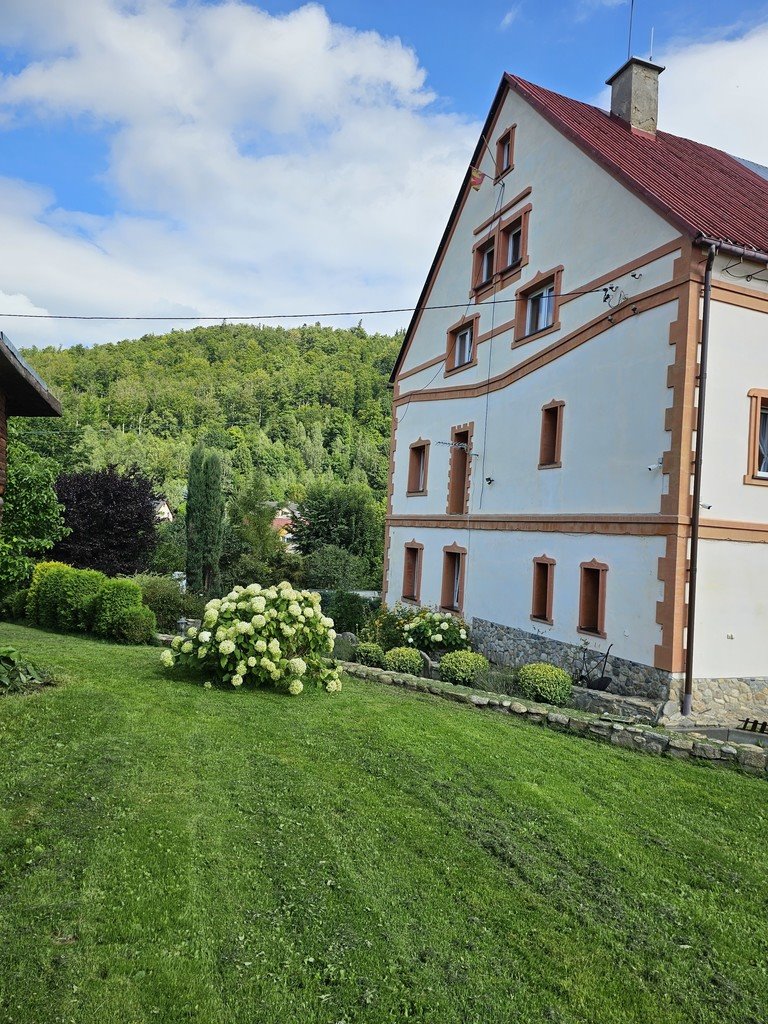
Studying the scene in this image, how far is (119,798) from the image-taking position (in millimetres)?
4906

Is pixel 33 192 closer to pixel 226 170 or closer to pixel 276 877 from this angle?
pixel 226 170

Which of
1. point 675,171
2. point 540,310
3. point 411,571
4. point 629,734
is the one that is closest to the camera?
point 629,734

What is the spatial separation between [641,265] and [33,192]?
10.9 m

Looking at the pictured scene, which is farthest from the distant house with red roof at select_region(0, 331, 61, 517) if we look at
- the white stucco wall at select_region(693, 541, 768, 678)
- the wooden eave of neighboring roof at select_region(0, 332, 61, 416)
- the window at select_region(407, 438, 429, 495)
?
the window at select_region(407, 438, 429, 495)

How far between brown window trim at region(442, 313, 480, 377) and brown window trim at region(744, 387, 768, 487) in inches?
300

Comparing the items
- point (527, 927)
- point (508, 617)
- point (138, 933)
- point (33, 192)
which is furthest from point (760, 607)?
point (33, 192)

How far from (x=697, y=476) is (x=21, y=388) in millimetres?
9241

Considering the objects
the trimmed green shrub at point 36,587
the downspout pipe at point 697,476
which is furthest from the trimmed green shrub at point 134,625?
the downspout pipe at point 697,476

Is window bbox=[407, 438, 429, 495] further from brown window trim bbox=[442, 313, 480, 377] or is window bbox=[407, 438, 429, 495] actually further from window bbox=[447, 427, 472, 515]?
brown window trim bbox=[442, 313, 480, 377]

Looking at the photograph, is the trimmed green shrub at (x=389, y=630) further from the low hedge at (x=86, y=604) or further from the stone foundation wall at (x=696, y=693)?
the stone foundation wall at (x=696, y=693)

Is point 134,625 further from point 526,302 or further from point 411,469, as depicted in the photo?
point 526,302

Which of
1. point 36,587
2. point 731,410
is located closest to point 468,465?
point 731,410

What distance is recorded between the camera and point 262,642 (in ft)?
28.4

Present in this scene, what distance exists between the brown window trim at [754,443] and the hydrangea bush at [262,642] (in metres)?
7.15
